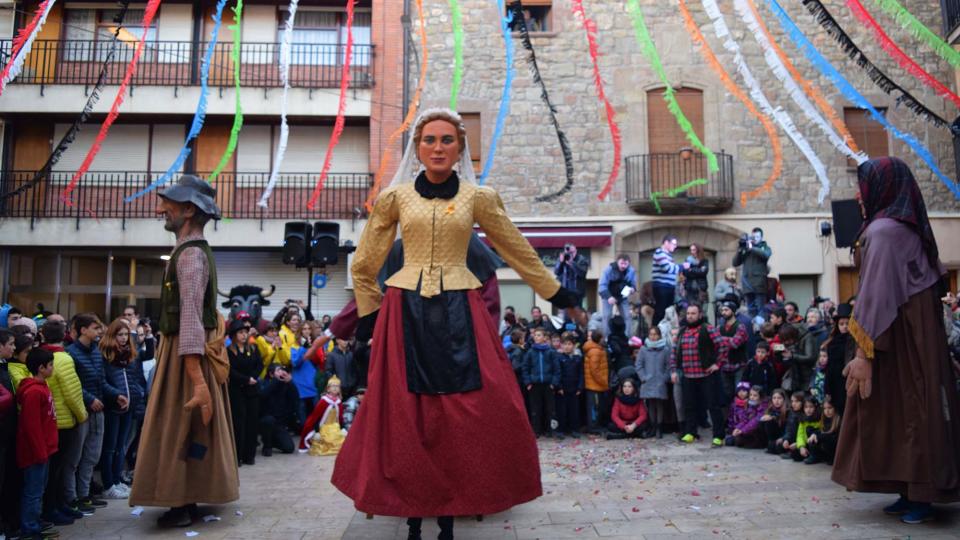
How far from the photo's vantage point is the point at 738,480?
6102 millimetres

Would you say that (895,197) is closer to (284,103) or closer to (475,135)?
(284,103)

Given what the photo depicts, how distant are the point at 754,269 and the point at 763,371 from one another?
3.59m

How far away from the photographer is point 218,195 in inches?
704

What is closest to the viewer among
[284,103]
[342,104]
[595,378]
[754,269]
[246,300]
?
[595,378]

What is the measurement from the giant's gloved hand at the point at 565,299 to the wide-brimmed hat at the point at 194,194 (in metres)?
2.34

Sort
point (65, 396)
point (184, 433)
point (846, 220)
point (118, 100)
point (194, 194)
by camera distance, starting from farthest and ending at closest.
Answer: point (118, 100)
point (846, 220)
point (65, 396)
point (194, 194)
point (184, 433)

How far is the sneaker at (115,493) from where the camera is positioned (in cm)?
581

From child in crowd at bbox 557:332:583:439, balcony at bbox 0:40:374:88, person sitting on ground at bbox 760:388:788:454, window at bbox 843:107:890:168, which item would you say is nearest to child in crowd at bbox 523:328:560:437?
child in crowd at bbox 557:332:583:439

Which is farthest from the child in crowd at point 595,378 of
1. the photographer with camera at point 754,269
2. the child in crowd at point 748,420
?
the photographer with camera at point 754,269

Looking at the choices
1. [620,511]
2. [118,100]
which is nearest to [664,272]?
[620,511]

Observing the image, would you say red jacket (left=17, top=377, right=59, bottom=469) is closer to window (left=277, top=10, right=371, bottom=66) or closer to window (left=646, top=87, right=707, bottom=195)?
window (left=646, top=87, right=707, bottom=195)

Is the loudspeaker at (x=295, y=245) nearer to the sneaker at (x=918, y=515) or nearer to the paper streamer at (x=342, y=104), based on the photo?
the paper streamer at (x=342, y=104)

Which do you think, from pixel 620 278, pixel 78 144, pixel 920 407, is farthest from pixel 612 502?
pixel 78 144

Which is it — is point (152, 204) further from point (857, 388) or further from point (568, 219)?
point (857, 388)
